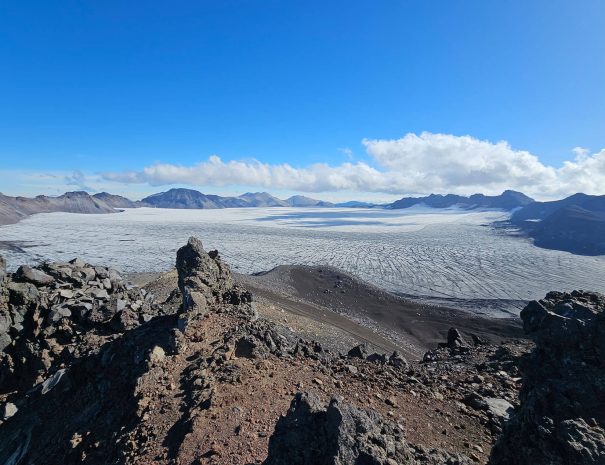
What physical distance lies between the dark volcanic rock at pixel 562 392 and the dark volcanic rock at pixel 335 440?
3.07ft

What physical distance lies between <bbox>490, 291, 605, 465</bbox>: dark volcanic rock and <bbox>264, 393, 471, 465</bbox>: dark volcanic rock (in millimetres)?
935

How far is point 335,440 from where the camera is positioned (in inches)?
142

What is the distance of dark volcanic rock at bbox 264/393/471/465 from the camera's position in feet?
11.7

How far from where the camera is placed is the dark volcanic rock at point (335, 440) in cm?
355

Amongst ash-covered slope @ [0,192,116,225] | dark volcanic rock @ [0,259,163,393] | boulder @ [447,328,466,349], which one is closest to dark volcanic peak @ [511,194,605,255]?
boulder @ [447,328,466,349]

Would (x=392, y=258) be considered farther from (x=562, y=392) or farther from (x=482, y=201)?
(x=482, y=201)

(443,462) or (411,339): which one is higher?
(443,462)

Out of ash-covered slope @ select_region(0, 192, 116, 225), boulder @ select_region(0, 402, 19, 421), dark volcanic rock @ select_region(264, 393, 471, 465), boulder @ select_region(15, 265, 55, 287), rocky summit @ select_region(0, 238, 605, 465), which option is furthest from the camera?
ash-covered slope @ select_region(0, 192, 116, 225)

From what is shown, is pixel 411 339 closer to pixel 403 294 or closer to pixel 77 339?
pixel 403 294

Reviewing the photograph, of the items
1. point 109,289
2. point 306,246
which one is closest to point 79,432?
point 109,289

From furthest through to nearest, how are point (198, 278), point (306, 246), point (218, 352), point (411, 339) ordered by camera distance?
1. point (306, 246)
2. point (411, 339)
3. point (198, 278)
4. point (218, 352)

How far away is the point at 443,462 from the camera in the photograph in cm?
411

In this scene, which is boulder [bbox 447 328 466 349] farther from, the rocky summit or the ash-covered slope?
the ash-covered slope

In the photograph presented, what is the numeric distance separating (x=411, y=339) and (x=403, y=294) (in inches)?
401
